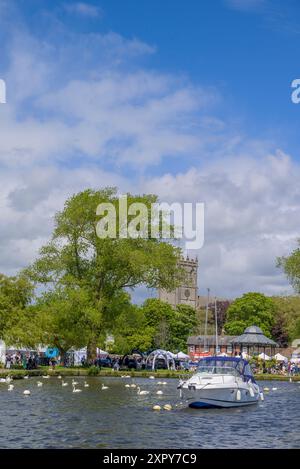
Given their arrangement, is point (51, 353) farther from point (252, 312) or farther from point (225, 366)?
point (252, 312)

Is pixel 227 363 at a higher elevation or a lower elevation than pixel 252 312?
lower

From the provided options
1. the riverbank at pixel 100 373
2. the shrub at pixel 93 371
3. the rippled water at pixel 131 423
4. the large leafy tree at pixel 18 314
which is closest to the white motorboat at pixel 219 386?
the rippled water at pixel 131 423

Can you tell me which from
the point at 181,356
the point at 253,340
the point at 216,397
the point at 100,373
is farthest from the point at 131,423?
the point at 181,356

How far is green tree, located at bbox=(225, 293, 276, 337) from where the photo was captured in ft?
511

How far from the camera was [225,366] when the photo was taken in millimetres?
42656

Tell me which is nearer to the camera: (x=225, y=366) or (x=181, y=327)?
(x=225, y=366)

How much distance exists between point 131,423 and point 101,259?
42330mm

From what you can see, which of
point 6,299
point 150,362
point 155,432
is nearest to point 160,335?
point 150,362

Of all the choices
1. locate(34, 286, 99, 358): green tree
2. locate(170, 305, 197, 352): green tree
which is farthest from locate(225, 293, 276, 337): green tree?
locate(34, 286, 99, 358): green tree

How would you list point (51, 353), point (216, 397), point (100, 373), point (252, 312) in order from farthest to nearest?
point (252, 312) → point (51, 353) → point (100, 373) → point (216, 397)

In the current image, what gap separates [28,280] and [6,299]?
470cm

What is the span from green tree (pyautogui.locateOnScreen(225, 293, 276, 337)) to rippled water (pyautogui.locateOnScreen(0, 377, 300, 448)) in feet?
358

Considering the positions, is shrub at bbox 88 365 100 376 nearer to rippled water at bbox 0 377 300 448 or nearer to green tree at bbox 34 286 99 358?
green tree at bbox 34 286 99 358
